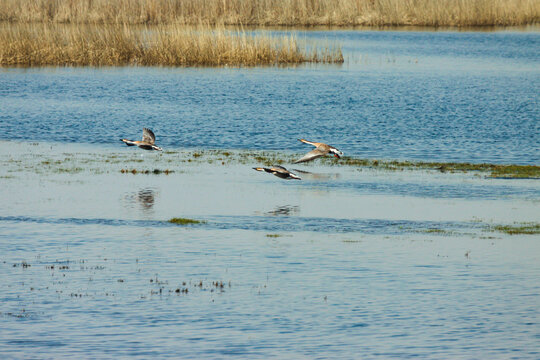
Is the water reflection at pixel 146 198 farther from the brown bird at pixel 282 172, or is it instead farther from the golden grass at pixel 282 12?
the golden grass at pixel 282 12

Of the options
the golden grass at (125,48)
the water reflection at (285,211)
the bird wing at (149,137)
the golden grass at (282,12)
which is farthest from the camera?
the golden grass at (282,12)

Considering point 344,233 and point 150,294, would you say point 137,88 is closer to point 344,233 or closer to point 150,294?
point 344,233

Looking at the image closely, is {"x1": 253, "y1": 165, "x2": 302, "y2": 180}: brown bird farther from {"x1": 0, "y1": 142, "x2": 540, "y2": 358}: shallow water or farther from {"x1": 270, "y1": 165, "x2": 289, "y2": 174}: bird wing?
{"x1": 0, "y1": 142, "x2": 540, "y2": 358}: shallow water

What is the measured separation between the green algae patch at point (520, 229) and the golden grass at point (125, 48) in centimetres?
3752

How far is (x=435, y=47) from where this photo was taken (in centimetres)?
7094

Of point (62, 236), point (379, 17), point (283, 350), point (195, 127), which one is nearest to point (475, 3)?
point (379, 17)

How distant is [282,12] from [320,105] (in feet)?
101

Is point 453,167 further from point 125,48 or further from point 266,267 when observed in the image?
point 125,48

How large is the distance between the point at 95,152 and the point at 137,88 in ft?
64.8

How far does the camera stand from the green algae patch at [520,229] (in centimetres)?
1941

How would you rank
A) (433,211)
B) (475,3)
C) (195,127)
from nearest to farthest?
(433,211), (195,127), (475,3)

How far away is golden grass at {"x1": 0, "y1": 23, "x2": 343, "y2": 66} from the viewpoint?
179 feet

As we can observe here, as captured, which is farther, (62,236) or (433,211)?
(433,211)

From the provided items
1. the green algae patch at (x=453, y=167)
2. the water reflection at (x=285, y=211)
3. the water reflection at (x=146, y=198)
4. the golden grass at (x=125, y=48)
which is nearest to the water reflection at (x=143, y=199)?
the water reflection at (x=146, y=198)
